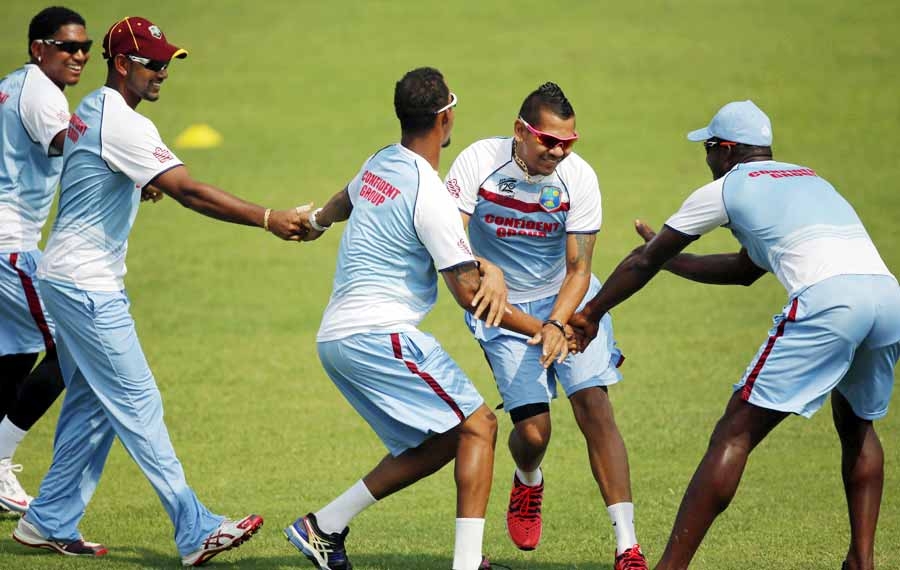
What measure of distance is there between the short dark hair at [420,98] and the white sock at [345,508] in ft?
6.87

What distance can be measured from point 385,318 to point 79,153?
2147 mm

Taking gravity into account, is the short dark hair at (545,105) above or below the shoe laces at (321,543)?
above

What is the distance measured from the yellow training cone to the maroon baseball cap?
49.7 feet

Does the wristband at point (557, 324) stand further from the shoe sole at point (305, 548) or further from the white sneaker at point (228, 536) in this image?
the white sneaker at point (228, 536)

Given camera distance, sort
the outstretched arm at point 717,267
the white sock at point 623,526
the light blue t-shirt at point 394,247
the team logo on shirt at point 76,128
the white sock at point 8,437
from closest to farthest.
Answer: the light blue t-shirt at point 394,247, the white sock at point 623,526, the team logo on shirt at point 76,128, the outstretched arm at point 717,267, the white sock at point 8,437

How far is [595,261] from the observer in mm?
16750

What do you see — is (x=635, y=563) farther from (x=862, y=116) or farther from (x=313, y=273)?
(x=862, y=116)

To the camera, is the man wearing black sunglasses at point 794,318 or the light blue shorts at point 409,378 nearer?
the man wearing black sunglasses at point 794,318

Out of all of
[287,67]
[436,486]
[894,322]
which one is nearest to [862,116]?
[287,67]

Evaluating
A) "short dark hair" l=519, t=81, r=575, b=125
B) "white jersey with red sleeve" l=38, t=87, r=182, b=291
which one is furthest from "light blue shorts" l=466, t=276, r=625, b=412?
"white jersey with red sleeve" l=38, t=87, r=182, b=291

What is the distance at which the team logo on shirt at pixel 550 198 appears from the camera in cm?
762

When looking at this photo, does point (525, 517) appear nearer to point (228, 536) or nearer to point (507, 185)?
point (228, 536)

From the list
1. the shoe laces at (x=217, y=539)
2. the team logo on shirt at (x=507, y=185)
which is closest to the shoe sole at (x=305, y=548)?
the shoe laces at (x=217, y=539)

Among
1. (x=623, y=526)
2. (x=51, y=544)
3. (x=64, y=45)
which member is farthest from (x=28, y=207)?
(x=623, y=526)
